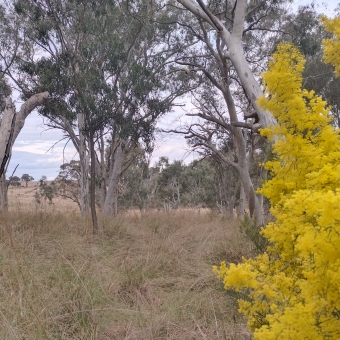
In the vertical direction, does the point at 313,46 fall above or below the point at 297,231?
above

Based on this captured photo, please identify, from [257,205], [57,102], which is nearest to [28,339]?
[257,205]

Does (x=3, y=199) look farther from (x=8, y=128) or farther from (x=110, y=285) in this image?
(x=110, y=285)

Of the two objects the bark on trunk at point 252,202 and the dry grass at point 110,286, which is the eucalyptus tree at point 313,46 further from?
the dry grass at point 110,286

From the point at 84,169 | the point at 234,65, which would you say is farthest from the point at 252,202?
the point at 84,169

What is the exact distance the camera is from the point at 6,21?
11.6 m

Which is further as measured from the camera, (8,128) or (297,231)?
(8,128)

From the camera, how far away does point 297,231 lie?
4.92 ft

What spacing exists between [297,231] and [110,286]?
3.01m

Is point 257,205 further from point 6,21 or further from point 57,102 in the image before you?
point 6,21

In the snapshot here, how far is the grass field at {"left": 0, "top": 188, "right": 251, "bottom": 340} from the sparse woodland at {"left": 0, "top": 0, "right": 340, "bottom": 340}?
22 mm

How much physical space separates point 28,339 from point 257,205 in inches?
208

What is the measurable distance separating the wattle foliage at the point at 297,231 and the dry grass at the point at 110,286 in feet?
3.40

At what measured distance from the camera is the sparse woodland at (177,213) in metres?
1.66

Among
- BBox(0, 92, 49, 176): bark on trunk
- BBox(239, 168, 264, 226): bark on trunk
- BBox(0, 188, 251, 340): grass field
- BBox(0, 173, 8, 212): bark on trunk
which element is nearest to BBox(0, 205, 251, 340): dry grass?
BBox(0, 188, 251, 340): grass field
